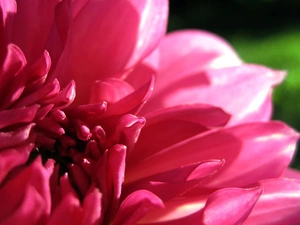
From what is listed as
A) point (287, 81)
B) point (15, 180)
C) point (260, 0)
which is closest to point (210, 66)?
point (15, 180)

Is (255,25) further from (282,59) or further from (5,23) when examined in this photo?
(5,23)

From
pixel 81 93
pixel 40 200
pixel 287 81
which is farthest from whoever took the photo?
pixel 287 81

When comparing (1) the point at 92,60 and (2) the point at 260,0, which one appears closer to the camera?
(1) the point at 92,60

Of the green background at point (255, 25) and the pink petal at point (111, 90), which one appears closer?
the pink petal at point (111, 90)

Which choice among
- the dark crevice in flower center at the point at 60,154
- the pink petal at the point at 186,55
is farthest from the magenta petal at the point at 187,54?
the dark crevice in flower center at the point at 60,154

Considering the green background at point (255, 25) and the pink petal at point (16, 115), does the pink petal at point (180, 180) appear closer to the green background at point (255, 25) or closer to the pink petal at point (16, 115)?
the pink petal at point (16, 115)

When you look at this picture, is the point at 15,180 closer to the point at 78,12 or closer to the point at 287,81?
the point at 78,12
